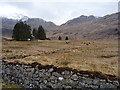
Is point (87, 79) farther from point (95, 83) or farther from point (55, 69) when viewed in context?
point (55, 69)

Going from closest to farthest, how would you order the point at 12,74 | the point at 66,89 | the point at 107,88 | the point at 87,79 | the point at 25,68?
the point at 107,88 → the point at 87,79 → the point at 66,89 → the point at 25,68 → the point at 12,74

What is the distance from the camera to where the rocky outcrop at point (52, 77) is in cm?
1562

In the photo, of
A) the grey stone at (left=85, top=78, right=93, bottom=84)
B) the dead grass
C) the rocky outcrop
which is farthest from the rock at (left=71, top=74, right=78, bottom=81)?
the dead grass

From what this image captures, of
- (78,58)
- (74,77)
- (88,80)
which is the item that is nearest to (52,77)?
(74,77)

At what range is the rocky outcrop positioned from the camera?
51.2 ft

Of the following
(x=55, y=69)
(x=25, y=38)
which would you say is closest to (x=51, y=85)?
(x=55, y=69)

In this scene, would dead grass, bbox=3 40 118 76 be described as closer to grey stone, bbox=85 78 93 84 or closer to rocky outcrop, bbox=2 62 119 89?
rocky outcrop, bbox=2 62 119 89

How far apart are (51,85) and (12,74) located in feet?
21.7

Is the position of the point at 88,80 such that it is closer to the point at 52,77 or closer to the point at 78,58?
the point at 52,77

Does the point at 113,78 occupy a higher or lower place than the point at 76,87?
higher

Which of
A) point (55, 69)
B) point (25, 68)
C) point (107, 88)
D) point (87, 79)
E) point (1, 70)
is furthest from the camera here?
point (1, 70)

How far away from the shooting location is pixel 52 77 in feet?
59.7

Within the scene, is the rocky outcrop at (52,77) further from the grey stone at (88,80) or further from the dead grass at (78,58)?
the dead grass at (78,58)

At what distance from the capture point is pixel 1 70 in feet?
82.7
